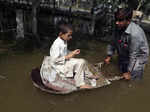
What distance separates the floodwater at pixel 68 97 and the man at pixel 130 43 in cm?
41

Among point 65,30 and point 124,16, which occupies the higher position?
point 124,16

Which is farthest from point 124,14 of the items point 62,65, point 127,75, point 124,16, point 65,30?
point 62,65

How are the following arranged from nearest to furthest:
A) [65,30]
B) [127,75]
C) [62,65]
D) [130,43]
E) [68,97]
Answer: [65,30]
[62,65]
[68,97]
[130,43]
[127,75]

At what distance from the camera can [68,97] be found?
3307 mm

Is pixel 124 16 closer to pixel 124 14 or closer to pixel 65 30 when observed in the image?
pixel 124 14

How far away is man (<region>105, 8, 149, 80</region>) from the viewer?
3195 millimetres

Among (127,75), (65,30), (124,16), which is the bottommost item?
(127,75)

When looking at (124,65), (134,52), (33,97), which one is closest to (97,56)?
(124,65)

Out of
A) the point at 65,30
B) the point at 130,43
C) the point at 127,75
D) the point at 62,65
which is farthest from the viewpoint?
the point at 127,75

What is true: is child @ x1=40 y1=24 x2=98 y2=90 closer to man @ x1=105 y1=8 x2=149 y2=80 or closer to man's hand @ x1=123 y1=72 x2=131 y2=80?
man's hand @ x1=123 y1=72 x2=131 y2=80

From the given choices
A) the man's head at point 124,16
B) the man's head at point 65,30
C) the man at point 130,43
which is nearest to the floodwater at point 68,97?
the man at point 130,43

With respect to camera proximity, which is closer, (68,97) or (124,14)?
(124,14)

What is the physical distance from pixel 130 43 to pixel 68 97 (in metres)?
1.75

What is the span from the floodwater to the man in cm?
41
